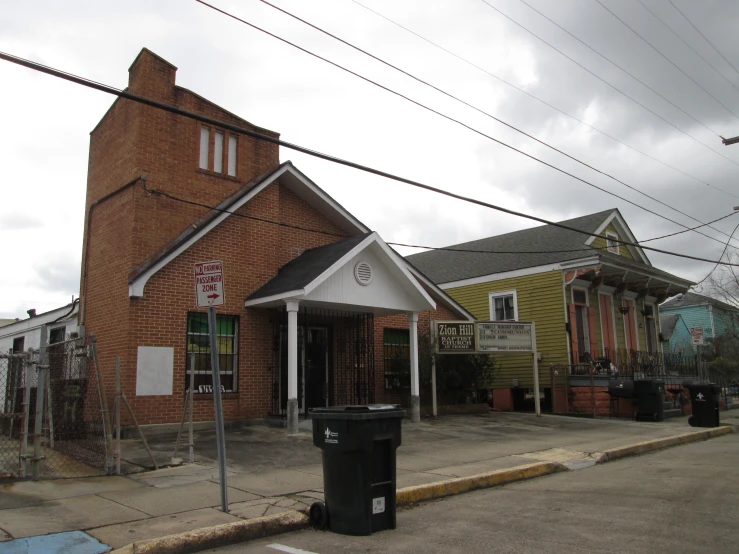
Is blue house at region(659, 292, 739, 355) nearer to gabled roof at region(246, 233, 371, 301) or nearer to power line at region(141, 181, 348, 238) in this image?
power line at region(141, 181, 348, 238)

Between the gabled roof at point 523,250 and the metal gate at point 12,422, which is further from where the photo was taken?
the gabled roof at point 523,250

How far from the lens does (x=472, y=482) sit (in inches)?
340

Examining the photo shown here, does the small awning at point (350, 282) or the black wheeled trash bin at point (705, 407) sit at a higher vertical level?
the small awning at point (350, 282)

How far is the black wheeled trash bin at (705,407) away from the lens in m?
16.2

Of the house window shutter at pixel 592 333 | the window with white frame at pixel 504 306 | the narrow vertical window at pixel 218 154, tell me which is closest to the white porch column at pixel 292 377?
the narrow vertical window at pixel 218 154

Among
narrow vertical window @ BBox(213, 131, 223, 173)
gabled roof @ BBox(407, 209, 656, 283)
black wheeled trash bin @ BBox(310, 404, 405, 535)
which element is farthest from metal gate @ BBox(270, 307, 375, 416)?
gabled roof @ BBox(407, 209, 656, 283)

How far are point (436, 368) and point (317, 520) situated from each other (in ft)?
38.6

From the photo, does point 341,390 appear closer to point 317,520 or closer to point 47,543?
point 317,520

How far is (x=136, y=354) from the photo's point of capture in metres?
12.5

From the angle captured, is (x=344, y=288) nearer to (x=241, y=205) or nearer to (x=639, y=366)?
(x=241, y=205)

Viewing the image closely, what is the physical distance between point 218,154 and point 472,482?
33.2 ft

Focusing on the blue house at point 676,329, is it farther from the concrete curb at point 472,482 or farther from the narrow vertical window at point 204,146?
the concrete curb at point 472,482

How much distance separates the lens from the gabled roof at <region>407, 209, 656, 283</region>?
22.0 metres

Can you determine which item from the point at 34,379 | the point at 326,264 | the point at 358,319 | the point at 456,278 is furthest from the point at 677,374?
the point at 34,379
